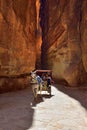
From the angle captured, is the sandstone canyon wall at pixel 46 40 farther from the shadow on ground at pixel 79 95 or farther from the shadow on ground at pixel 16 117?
the shadow on ground at pixel 16 117

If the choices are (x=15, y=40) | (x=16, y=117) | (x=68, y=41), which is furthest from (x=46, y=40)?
(x=16, y=117)

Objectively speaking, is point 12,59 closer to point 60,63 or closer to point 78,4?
point 60,63

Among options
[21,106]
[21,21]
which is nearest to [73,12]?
[21,21]

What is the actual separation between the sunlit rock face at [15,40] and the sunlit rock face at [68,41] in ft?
12.3

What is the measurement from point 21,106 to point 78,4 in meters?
16.8

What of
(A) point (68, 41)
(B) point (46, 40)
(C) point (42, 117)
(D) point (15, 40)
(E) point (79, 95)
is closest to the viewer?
(C) point (42, 117)

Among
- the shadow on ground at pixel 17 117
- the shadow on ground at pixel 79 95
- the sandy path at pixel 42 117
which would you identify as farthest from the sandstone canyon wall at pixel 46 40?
the sandy path at pixel 42 117

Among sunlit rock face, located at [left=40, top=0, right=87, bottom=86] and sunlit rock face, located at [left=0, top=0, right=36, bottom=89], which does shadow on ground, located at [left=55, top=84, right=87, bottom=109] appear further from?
sunlit rock face, located at [left=0, top=0, right=36, bottom=89]

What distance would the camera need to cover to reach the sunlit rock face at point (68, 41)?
24031 millimetres

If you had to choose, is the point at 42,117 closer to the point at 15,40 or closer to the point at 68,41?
the point at 15,40

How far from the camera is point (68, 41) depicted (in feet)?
82.0

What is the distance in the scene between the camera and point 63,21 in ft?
85.6

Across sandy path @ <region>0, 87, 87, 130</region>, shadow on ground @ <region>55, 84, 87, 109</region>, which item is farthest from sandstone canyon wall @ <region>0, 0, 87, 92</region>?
sandy path @ <region>0, 87, 87, 130</region>

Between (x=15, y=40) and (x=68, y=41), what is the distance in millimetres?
7954
